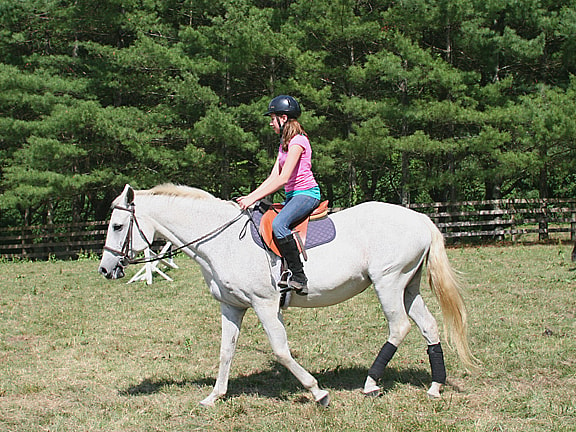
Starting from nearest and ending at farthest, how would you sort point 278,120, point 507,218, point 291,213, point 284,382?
point 291,213 < point 278,120 < point 284,382 < point 507,218

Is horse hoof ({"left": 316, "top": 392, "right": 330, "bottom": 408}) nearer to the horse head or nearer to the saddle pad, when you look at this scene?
the saddle pad

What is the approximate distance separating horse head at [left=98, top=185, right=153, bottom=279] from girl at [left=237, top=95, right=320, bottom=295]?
3.51ft

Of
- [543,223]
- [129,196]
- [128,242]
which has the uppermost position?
[129,196]

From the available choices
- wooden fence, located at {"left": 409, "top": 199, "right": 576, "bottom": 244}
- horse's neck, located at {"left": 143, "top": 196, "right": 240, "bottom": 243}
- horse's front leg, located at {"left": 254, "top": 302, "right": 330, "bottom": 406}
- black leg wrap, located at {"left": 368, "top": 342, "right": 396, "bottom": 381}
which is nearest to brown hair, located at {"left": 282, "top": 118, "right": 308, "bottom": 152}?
horse's neck, located at {"left": 143, "top": 196, "right": 240, "bottom": 243}

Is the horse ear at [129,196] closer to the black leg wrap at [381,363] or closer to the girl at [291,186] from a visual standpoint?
the girl at [291,186]

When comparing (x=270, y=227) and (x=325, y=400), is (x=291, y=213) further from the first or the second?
(x=325, y=400)

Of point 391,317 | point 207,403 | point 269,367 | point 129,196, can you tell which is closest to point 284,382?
point 269,367

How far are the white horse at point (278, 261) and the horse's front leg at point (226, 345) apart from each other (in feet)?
0.03

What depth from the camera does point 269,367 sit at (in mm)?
6855

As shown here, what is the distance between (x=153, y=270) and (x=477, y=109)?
14.1 m

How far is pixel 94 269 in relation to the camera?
17.0m

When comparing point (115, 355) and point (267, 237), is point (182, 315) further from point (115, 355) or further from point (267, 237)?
point (267, 237)

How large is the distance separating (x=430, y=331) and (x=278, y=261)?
1.73 meters

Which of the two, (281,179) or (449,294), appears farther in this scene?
(449,294)
